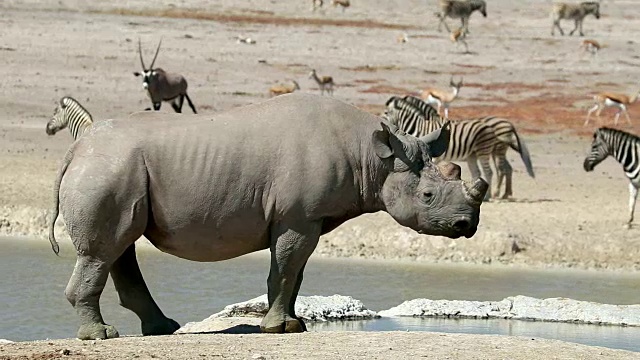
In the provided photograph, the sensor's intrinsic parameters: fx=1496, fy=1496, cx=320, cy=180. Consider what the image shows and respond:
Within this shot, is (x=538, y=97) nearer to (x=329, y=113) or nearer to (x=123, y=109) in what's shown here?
(x=123, y=109)

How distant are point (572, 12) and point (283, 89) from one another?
1865cm

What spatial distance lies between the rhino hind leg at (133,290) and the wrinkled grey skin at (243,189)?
0.04 feet

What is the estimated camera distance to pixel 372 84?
29891 millimetres

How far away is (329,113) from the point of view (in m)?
8.48

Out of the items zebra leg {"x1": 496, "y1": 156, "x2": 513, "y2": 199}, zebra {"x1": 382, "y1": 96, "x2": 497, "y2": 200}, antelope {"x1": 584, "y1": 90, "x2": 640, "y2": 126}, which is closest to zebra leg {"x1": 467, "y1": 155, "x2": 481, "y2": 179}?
zebra {"x1": 382, "y1": 96, "x2": 497, "y2": 200}

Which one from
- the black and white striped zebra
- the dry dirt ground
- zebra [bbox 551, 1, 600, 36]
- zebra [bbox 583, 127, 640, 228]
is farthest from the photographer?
zebra [bbox 551, 1, 600, 36]

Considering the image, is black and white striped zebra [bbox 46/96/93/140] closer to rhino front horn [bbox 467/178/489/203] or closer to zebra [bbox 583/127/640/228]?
zebra [bbox 583/127/640/228]

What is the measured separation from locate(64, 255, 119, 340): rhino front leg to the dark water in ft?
8.68

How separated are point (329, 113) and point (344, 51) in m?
26.6

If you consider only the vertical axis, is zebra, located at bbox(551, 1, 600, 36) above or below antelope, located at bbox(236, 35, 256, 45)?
above

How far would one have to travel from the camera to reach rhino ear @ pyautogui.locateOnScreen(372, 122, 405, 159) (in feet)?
27.6

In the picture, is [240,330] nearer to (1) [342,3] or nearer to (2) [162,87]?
(2) [162,87]

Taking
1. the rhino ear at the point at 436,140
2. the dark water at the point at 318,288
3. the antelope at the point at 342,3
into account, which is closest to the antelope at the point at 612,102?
the dark water at the point at 318,288

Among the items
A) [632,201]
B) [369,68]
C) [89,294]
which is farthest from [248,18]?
[89,294]
